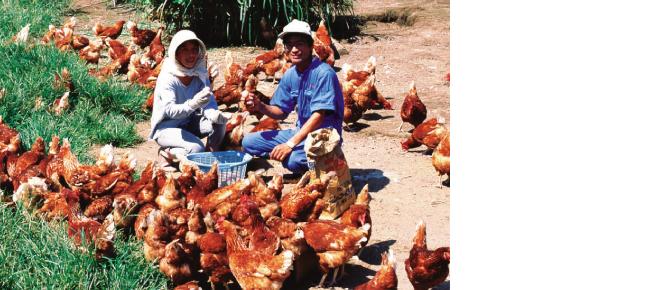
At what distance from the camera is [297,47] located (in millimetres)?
4496

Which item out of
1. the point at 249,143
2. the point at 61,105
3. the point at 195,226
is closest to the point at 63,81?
the point at 61,105

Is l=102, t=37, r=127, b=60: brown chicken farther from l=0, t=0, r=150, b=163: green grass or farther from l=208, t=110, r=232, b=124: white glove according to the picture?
l=208, t=110, r=232, b=124: white glove

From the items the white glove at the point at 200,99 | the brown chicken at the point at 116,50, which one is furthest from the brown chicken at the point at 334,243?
the brown chicken at the point at 116,50

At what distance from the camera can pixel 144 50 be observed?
30.8 ft

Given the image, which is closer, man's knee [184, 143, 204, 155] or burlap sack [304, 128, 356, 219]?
burlap sack [304, 128, 356, 219]

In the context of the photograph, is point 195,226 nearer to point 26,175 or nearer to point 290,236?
point 290,236

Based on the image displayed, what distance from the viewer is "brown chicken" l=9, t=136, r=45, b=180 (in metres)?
4.37

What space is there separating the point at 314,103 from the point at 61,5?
9.70 m

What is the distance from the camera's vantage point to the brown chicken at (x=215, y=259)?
3.18 meters

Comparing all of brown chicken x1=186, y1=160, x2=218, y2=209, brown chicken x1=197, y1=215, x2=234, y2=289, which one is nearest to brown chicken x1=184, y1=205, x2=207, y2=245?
brown chicken x1=197, y1=215, x2=234, y2=289

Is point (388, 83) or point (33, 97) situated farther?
point (388, 83)

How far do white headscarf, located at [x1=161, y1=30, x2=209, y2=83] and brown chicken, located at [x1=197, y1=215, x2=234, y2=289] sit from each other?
2164mm

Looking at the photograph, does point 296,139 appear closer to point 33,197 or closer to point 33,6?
point 33,197

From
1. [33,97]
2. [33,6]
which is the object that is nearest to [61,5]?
[33,6]
